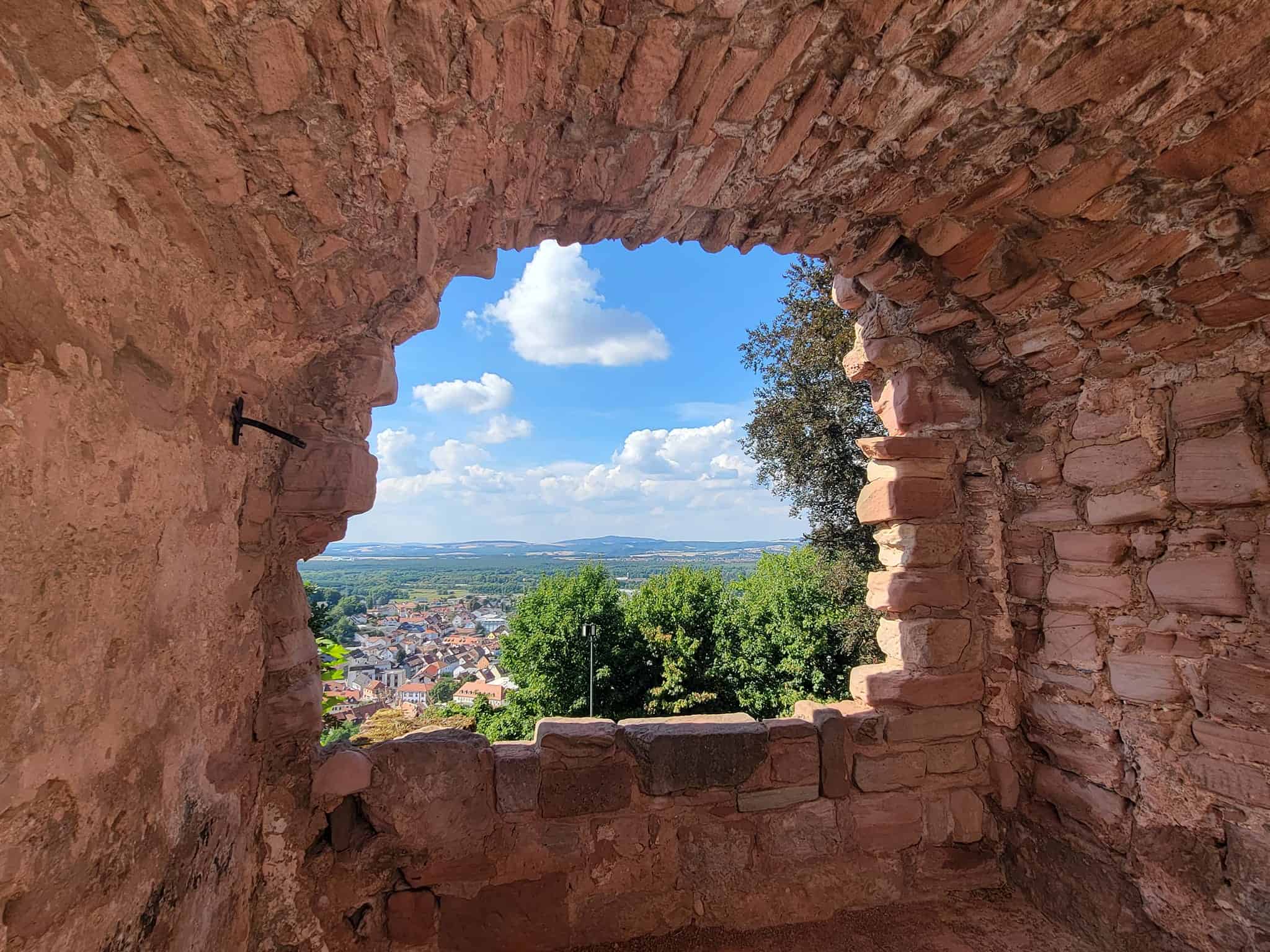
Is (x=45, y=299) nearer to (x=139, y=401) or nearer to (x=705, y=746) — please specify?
(x=139, y=401)

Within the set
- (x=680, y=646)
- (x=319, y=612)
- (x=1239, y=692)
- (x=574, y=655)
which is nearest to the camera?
(x=1239, y=692)

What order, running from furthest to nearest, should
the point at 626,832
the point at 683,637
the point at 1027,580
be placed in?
the point at 683,637 < the point at 1027,580 < the point at 626,832

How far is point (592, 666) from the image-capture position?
37.8 feet

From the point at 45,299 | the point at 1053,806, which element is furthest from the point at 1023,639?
the point at 45,299

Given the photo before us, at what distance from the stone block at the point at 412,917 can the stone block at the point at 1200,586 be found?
10.1 feet

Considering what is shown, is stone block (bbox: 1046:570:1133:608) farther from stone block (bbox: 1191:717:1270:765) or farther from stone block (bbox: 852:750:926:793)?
stone block (bbox: 852:750:926:793)

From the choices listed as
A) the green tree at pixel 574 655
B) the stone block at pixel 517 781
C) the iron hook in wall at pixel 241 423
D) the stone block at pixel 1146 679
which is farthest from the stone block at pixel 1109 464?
the green tree at pixel 574 655

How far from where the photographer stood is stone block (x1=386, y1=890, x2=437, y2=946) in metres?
2.30

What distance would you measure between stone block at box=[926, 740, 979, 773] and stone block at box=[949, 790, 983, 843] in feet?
0.36

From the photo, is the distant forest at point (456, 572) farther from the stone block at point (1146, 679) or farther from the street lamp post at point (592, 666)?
the stone block at point (1146, 679)

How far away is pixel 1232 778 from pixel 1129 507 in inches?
39.5

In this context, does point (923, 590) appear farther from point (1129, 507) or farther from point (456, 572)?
point (456, 572)

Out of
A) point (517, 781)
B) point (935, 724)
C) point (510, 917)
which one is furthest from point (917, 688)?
point (510, 917)

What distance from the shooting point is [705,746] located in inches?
100
